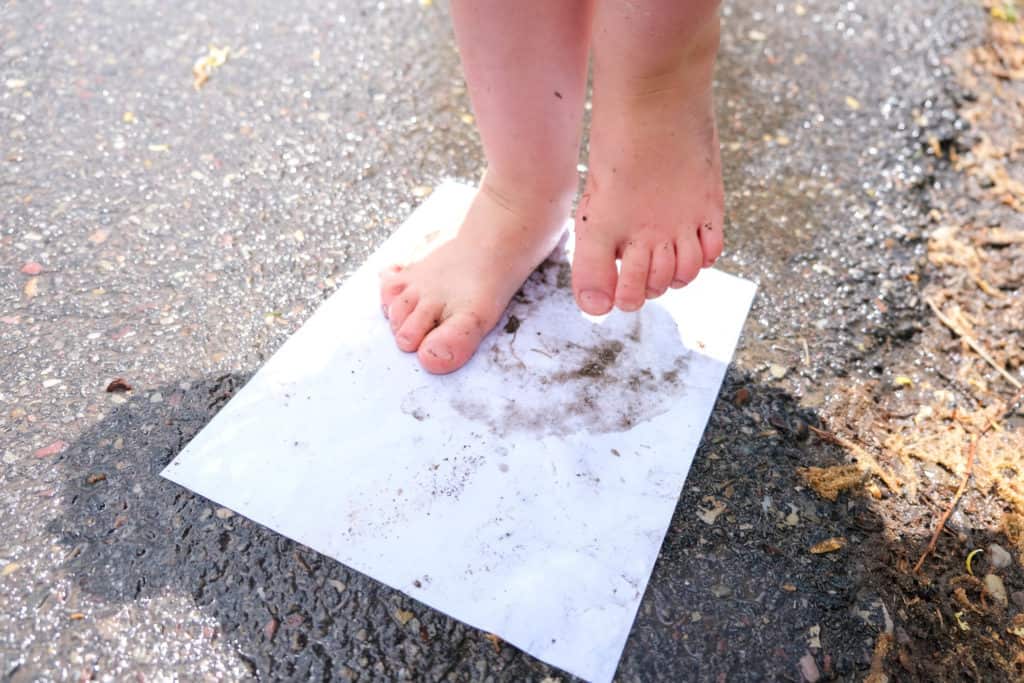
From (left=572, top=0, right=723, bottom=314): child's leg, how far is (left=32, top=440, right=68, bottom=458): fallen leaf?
745 millimetres

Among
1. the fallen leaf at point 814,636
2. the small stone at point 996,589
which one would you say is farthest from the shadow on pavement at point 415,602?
the small stone at point 996,589

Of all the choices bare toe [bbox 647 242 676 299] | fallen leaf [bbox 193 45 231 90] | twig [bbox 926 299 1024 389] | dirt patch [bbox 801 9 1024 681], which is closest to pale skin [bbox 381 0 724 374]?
bare toe [bbox 647 242 676 299]

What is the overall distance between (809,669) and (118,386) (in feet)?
3.31

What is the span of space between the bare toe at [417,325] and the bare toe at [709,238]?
402 millimetres

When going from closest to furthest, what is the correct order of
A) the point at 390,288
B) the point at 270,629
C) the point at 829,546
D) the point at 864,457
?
→ the point at 270,629
the point at 829,546
the point at 864,457
the point at 390,288

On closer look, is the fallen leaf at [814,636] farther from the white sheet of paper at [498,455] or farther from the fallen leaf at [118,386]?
the fallen leaf at [118,386]

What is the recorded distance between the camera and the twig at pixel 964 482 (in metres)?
1.03

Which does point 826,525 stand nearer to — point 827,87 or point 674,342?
point 674,342

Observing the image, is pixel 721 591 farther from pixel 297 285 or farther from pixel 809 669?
pixel 297 285

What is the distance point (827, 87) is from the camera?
5.73 ft

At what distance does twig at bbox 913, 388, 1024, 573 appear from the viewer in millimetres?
1034

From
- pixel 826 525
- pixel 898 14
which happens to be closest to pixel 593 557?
pixel 826 525

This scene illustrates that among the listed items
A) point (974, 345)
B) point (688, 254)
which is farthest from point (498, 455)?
point (974, 345)

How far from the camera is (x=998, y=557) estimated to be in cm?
104
